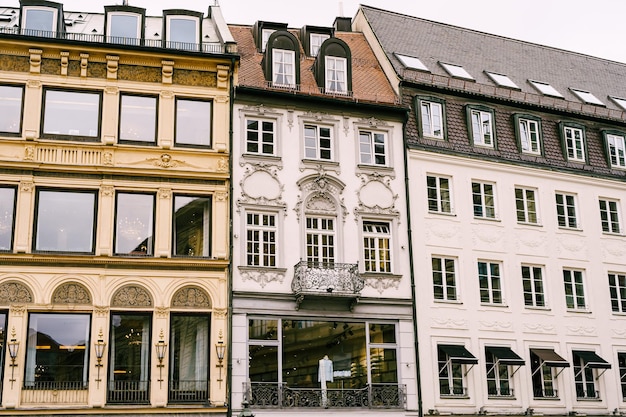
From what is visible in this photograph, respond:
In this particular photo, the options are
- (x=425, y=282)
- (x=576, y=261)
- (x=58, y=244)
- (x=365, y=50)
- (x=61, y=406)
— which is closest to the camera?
(x=61, y=406)

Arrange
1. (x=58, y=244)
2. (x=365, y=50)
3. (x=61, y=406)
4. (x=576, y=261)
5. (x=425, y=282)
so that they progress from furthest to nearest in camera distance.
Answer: (x=365, y=50) < (x=576, y=261) < (x=425, y=282) < (x=58, y=244) < (x=61, y=406)

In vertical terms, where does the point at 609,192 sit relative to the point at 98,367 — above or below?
above

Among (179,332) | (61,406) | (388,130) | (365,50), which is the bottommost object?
(61,406)

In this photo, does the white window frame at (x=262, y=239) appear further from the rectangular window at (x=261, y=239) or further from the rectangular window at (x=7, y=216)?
the rectangular window at (x=7, y=216)

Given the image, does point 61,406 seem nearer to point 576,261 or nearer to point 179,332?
point 179,332

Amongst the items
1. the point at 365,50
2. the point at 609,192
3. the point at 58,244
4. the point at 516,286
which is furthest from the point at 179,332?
the point at 609,192

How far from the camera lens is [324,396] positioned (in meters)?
28.3

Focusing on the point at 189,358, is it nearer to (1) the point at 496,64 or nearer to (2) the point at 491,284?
(2) the point at 491,284

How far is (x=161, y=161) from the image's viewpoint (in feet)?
95.0

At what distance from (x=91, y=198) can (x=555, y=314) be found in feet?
55.7

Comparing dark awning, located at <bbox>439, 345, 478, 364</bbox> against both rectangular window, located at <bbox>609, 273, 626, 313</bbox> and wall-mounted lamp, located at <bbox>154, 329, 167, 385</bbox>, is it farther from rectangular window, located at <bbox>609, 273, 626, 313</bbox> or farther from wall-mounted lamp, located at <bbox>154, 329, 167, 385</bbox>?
wall-mounted lamp, located at <bbox>154, 329, 167, 385</bbox>

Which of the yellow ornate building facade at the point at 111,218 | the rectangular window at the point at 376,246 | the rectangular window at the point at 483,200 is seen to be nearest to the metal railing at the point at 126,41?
the yellow ornate building facade at the point at 111,218

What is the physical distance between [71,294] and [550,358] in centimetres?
1653

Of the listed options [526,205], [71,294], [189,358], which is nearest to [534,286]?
[526,205]
